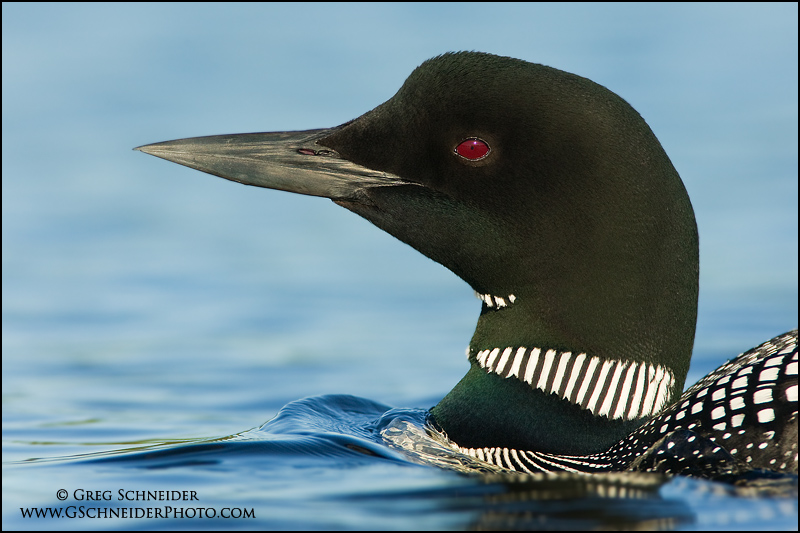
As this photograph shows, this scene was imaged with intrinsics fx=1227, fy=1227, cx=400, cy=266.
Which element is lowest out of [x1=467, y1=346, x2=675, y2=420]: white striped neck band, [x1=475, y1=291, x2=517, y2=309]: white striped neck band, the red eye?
[x1=467, y1=346, x2=675, y2=420]: white striped neck band

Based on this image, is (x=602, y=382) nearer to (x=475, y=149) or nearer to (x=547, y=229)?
(x=547, y=229)

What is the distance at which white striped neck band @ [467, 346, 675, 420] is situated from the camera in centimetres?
425

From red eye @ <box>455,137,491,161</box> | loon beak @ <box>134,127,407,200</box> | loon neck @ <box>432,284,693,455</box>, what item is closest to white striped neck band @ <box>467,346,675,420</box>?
loon neck @ <box>432,284,693,455</box>

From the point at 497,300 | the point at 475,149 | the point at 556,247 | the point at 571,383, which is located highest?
the point at 475,149

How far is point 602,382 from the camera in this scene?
4.25m

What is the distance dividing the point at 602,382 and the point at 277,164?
1420 millimetres

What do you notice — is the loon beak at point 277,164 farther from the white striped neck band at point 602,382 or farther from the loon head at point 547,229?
the white striped neck band at point 602,382

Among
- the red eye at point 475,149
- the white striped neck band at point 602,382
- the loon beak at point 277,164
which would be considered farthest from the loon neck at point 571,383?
the loon beak at point 277,164

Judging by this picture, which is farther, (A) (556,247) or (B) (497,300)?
(B) (497,300)

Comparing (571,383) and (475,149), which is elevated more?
(475,149)

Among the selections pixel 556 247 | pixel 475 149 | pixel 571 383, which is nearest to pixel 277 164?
pixel 475 149

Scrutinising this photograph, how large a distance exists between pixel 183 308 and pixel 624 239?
3.96 m

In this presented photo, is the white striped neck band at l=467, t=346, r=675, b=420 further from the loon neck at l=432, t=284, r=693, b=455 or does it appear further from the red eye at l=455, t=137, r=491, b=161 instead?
the red eye at l=455, t=137, r=491, b=161

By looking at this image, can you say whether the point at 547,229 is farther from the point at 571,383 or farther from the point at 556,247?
the point at 571,383
